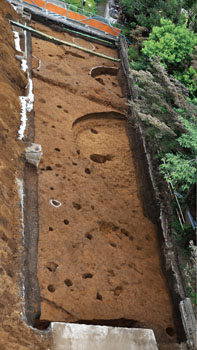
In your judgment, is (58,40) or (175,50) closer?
(175,50)

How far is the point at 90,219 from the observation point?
9.65m

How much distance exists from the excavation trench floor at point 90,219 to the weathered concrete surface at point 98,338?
0.90 meters

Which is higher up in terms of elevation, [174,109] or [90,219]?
[174,109]

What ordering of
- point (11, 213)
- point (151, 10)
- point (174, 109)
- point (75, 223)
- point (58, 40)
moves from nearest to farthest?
point (11, 213) < point (75, 223) < point (174, 109) < point (58, 40) < point (151, 10)

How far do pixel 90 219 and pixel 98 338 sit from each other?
3.65m

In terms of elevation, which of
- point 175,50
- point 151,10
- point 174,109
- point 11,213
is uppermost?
point 151,10

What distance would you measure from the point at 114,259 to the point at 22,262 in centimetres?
268

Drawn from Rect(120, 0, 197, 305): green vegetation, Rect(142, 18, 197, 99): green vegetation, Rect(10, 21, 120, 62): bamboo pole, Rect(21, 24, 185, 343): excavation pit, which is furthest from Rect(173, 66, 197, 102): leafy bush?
Rect(10, 21, 120, 62): bamboo pole

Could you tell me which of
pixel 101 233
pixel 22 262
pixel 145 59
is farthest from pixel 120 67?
pixel 22 262

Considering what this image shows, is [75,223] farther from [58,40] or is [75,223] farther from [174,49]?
[58,40]

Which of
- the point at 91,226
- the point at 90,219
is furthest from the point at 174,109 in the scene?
the point at 91,226

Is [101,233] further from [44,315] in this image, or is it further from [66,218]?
[44,315]

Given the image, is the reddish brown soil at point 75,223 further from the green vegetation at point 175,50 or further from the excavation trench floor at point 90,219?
the green vegetation at point 175,50

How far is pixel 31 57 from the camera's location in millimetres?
14523
